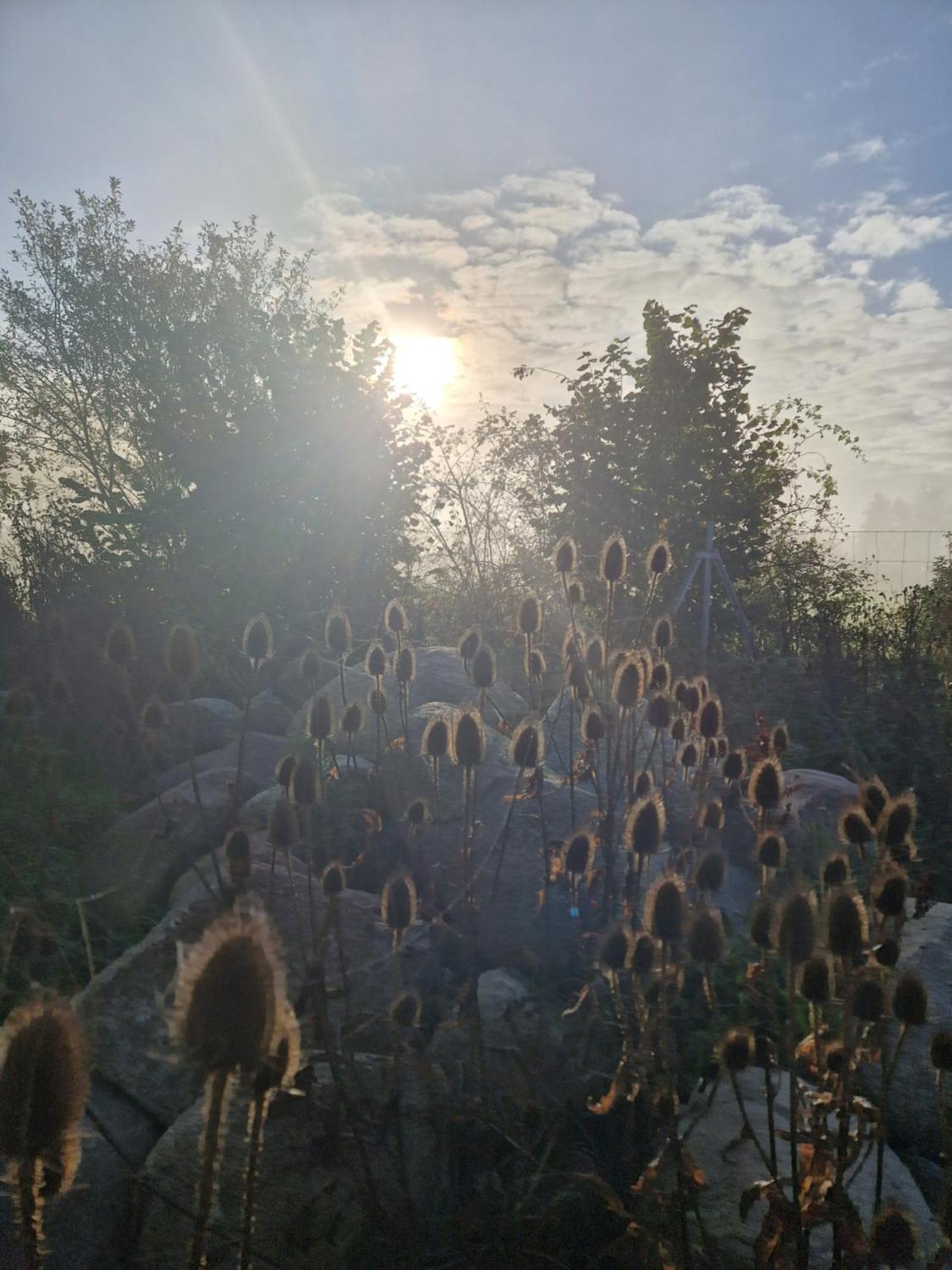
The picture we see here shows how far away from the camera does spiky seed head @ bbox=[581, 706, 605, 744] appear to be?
347cm

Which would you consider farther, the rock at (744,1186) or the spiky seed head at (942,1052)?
the rock at (744,1186)

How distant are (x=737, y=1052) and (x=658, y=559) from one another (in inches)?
74.2

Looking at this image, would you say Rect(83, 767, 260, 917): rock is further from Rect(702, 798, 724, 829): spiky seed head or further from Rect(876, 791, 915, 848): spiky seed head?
Rect(876, 791, 915, 848): spiky seed head

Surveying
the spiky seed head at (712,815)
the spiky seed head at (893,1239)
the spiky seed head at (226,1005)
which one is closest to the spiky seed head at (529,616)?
the spiky seed head at (712,815)

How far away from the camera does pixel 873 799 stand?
2.68 metres

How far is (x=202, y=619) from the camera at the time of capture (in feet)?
34.5

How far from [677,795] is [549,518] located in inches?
337

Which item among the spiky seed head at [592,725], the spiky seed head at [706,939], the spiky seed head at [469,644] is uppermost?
the spiky seed head at [469,644]

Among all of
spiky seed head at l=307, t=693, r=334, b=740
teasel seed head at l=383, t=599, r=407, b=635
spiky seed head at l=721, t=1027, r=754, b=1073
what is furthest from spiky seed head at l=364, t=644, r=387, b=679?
spiky seed head at l=721, t=1027, r=754, b=1073

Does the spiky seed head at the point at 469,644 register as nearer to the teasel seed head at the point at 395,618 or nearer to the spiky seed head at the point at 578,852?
the teasel seed head at the point at 395,618

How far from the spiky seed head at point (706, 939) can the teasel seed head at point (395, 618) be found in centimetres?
192

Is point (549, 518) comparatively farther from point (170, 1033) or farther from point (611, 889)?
point (170, 1033)

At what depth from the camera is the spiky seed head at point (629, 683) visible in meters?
3.10

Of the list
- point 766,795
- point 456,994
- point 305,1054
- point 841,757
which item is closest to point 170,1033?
point 305,1054
